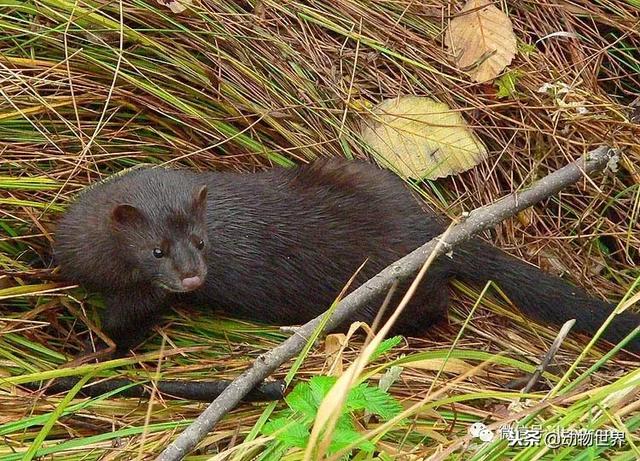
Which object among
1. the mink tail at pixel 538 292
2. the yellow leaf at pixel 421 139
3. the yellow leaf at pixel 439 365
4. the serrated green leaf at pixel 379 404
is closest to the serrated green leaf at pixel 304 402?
the serrated green leaf at pixel 379 404

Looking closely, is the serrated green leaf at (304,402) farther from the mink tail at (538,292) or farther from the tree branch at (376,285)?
the mink tail at (538,292)

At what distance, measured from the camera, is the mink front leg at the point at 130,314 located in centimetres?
318

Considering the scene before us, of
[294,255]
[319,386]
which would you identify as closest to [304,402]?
[319,386]

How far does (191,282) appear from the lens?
2859 mm

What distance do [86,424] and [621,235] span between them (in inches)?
89.3

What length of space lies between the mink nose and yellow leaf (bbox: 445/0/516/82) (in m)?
1.54

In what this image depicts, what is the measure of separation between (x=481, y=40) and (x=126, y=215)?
171cm

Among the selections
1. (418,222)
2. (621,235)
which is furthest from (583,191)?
(418,222)

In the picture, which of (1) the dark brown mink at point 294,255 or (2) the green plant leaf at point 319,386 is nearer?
(2) the green plant leaf at point 319,386

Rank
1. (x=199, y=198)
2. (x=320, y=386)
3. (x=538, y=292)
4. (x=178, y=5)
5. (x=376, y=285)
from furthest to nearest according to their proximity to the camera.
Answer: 1. (x=178, y=5)
2. (x=538, y=292)
3. (x=199, y=198)
4. (x=376, y=285)
5. (x=320, y=386)

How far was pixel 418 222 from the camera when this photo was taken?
3.33m

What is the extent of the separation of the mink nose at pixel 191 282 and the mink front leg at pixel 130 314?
379 millimetres

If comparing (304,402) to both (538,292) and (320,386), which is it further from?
(538,292)

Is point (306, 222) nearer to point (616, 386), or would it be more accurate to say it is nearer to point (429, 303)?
point (429, 303)
